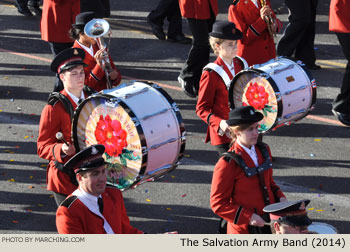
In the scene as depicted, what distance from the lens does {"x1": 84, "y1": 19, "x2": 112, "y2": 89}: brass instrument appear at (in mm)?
7688

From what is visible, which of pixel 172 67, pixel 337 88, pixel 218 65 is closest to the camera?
pixel 218 65

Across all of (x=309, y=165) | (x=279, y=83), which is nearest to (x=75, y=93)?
(x=279, y=83)

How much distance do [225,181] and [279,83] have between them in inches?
80.8

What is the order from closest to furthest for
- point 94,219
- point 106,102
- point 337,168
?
1. point 94,219
2. point 106,102
3. point 337,168

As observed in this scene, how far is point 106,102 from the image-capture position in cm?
647

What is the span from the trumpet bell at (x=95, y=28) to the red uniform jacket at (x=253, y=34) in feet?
6.73

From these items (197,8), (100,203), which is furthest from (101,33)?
(197,8)

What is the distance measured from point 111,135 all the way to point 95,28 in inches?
65.5

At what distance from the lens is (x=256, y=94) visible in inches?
306

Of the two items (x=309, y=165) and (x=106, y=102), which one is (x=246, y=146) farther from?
(x=309, y=165)

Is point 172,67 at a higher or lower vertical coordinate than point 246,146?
lower

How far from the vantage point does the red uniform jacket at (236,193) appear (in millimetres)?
5973

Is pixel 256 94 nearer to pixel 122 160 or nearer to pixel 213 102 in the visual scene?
pixel 213 102

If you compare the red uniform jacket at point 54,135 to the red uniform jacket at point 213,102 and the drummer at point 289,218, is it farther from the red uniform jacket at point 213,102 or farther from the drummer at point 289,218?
the drummer at point 289,218
